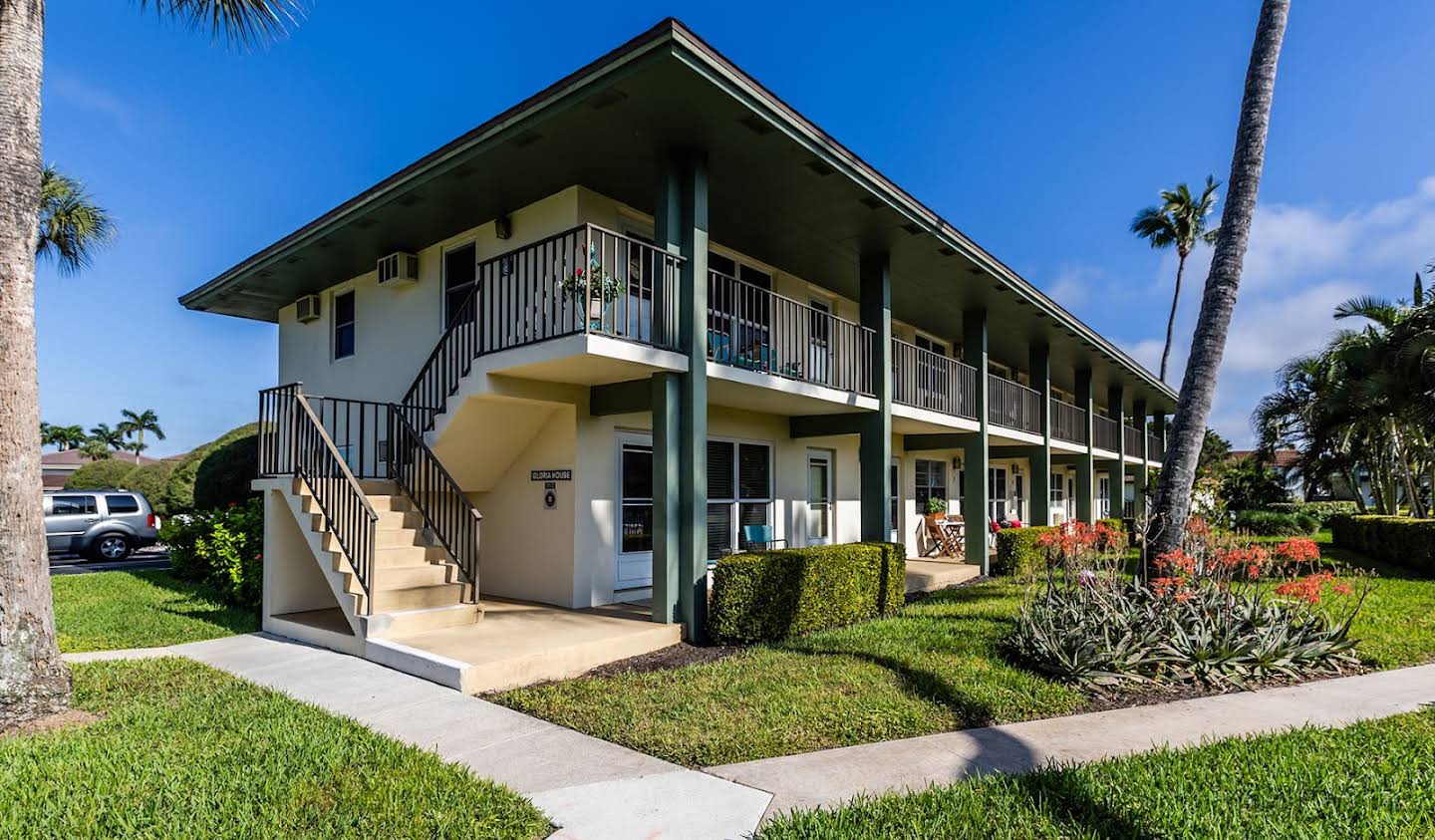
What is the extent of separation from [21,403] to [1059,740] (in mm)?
8130

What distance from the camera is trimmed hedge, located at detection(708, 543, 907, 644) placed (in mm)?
8180

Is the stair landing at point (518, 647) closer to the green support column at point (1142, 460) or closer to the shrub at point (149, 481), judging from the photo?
the green support column at point (1142, 460)

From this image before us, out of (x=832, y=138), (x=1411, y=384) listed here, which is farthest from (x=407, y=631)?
(x=1411, y=384)

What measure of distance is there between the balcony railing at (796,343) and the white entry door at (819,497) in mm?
2613

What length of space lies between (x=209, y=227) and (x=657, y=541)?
14.8 metres

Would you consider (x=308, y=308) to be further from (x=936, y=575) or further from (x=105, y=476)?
(x=105, y=476)

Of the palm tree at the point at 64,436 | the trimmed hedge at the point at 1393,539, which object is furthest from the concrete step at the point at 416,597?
the palm tree at the point at 64,436

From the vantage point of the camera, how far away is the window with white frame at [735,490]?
11.9 meters

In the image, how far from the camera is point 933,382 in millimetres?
14164

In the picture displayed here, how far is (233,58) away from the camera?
7918 millimetres

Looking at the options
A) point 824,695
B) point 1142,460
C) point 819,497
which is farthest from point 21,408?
point 1142,460

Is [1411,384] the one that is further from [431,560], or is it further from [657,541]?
[431,560]

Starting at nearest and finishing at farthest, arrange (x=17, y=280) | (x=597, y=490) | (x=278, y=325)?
(x=17, y=280)
(x=597, y=490)
(x=278, y=325)

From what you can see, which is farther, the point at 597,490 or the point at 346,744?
the point at 597,490
